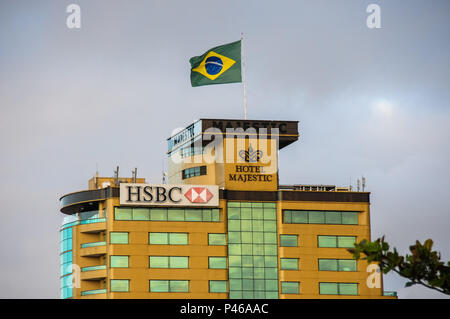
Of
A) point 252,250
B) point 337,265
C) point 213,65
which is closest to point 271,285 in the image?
point 252,250

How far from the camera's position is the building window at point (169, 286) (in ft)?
409

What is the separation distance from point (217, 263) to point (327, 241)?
1382cm

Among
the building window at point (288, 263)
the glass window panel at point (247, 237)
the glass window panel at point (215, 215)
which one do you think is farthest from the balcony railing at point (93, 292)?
the building window at point (288, 263)

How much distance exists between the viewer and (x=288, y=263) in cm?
12900

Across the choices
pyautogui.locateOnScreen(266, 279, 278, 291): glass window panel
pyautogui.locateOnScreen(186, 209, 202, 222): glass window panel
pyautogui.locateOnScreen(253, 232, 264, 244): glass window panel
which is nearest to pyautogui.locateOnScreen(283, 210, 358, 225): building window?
pyautogui.locateOnScreen(253, 232, 264, 244): glass window panel

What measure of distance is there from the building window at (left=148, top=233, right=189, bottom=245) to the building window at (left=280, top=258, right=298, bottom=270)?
1209 centimetres

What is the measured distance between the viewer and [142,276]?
125 metres

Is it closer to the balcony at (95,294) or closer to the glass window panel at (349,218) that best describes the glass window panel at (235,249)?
the glass window panel at (349,218)

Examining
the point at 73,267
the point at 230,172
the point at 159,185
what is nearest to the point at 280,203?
the point at 230,172

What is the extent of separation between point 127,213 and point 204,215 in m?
9.42

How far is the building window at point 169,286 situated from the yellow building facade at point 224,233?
Result: 118mm

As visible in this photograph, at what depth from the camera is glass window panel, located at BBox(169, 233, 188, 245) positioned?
12662 centimetres
